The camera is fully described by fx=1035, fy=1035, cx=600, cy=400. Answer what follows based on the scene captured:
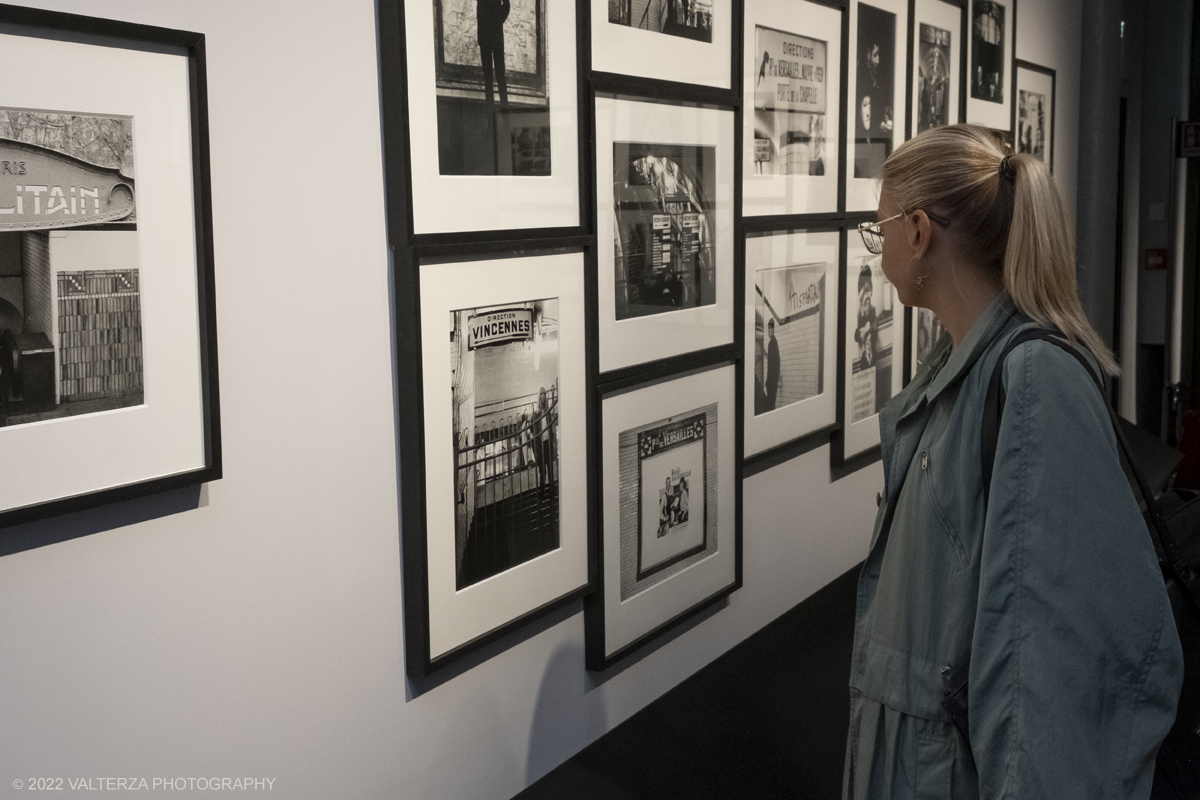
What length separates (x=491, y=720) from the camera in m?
1.89

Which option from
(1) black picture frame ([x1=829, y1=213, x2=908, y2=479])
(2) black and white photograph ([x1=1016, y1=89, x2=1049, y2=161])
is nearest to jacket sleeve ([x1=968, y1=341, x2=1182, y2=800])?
(1) black picture frame ([x1=829, y1=213, x2=908, y2=479])

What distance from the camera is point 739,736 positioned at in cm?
237

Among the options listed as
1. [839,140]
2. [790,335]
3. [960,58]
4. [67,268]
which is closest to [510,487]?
[67,268]

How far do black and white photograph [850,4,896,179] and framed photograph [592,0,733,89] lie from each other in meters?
0.84

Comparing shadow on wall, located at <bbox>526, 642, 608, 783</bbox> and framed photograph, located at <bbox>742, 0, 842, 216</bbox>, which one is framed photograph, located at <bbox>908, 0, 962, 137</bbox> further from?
shadow on wall, located at <bbox>526, 642, 608, 783</bbox>

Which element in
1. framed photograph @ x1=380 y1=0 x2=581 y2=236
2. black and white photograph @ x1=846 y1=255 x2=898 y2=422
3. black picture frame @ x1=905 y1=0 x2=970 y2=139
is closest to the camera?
framed photograph @ x1=380 y1=0 x2=581 y2=236

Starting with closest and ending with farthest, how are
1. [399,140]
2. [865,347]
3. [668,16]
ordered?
[399,140] → [668,16] → [865,347]

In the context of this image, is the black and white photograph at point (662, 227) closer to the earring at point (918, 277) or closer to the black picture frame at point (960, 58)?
the earring at point (918, 277)

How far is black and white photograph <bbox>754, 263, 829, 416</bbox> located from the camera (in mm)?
2686

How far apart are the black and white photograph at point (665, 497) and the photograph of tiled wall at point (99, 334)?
1.08m

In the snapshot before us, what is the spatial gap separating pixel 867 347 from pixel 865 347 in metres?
0.01

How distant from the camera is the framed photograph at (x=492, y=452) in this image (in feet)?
5.49

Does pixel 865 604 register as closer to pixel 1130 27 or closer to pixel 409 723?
pixel 409 723

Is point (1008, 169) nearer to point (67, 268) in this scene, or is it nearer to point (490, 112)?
point (490, 112)
